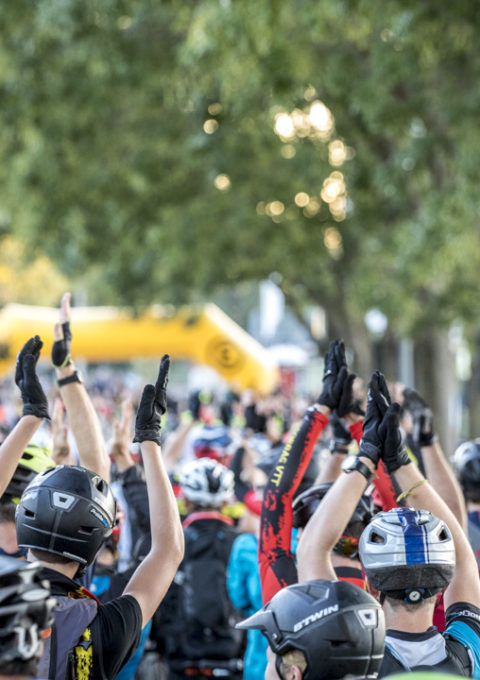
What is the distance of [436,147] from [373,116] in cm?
89

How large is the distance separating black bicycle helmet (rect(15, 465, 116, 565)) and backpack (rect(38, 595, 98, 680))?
0.17 m

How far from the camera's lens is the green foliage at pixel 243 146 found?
426 inches

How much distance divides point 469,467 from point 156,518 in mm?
2388

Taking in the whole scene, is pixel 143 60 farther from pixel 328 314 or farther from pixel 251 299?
pixel 251 299

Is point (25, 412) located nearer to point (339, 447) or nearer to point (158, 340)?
point (339, 447)

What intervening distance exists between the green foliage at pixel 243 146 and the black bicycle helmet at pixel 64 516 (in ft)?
22.7

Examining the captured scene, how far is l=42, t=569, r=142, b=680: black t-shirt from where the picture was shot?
9.88ft

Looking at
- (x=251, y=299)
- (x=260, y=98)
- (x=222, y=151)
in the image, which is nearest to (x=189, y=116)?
(x=222, y=151)

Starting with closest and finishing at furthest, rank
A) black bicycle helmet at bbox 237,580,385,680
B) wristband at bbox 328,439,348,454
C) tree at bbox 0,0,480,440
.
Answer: black bicycle helmet at bbox 237,580,385,680 < wristband at bbox 328,439,348,454 < tree at bbox 0,0,480,440

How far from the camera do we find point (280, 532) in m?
3.86

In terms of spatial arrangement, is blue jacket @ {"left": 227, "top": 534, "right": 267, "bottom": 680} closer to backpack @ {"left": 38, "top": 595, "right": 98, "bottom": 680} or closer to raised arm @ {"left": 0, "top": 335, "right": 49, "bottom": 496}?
raised arm @ {"left": 0, "top": 335, "right": 49, "bottom": 496}

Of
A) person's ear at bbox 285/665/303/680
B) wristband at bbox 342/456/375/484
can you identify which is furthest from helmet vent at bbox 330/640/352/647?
wristband at bbox 342/456/375/484

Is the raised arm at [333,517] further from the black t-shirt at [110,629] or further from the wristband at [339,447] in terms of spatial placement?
the wristband at [339,447]

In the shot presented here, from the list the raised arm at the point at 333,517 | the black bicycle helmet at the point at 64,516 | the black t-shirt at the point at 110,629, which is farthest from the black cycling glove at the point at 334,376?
the black t-shirt at the point at 110,629
